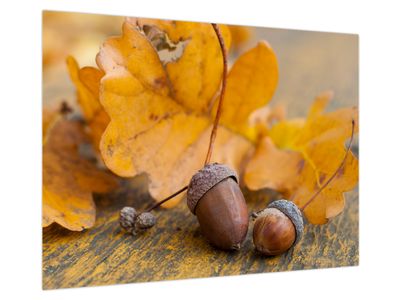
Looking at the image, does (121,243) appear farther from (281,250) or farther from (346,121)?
(346,121)

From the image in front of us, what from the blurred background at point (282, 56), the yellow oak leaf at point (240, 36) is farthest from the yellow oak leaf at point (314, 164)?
the yellow oak leaf at point (240, 36)

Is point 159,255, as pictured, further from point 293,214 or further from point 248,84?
point 248,84

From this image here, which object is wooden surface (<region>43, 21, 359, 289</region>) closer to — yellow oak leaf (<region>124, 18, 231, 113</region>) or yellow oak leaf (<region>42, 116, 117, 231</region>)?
yellow oak leaf (<region>42, 116, 117, 231</region>)

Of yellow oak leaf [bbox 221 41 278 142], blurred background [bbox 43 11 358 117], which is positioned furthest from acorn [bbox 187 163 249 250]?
blurred background [bbox 43 11 358 117]

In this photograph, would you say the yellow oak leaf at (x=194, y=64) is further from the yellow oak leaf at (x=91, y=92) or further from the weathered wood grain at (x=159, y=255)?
the weathered wood grain at (x=159, y=255)

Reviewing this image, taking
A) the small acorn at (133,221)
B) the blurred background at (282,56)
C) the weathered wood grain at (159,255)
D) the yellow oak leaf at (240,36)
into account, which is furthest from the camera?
the yellow oak leaf at (240,36)

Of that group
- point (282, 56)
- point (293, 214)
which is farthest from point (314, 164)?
point (282, 56)
